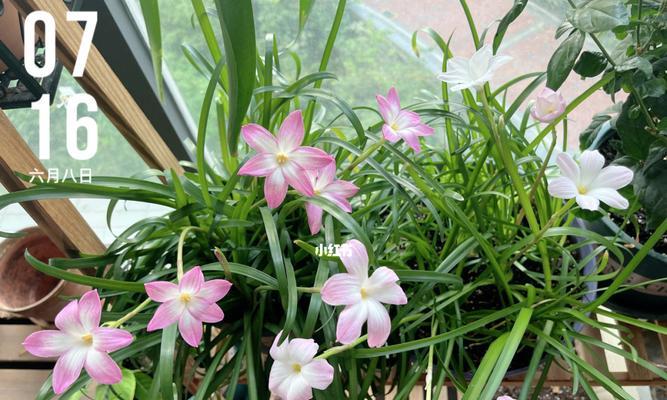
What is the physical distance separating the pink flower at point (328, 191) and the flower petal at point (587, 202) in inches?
8.5

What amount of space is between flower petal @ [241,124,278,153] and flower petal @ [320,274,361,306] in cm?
12

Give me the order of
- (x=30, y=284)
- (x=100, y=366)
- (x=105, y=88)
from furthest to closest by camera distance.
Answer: (x=30, y=284) → (x=105, y=88) → (x=100, y=366)

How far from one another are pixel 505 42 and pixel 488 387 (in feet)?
2.97

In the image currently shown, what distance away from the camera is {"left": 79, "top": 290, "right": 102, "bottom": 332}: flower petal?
1.52 ft

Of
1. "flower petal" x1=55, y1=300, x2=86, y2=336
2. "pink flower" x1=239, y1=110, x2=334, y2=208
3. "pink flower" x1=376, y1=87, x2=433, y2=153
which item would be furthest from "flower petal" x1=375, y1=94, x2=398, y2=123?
"flower petal" x1=55, y1=300, x2=86, y2=336

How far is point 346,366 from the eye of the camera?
0.58m

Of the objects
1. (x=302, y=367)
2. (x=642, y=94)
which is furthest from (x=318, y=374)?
(x=642, y=94)

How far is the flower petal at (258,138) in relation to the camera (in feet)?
1.57

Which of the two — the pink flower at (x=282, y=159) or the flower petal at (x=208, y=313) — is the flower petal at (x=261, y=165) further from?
the flower petal at (x=208, y=313)

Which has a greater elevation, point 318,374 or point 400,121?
point 400,121

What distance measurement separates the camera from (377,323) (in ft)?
1.58

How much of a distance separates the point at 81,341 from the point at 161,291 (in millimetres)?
79

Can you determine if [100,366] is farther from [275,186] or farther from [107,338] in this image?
[275,186]

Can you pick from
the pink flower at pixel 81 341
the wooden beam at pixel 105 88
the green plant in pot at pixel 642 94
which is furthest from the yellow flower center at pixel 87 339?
the green plant in pot at pixel 642 94
